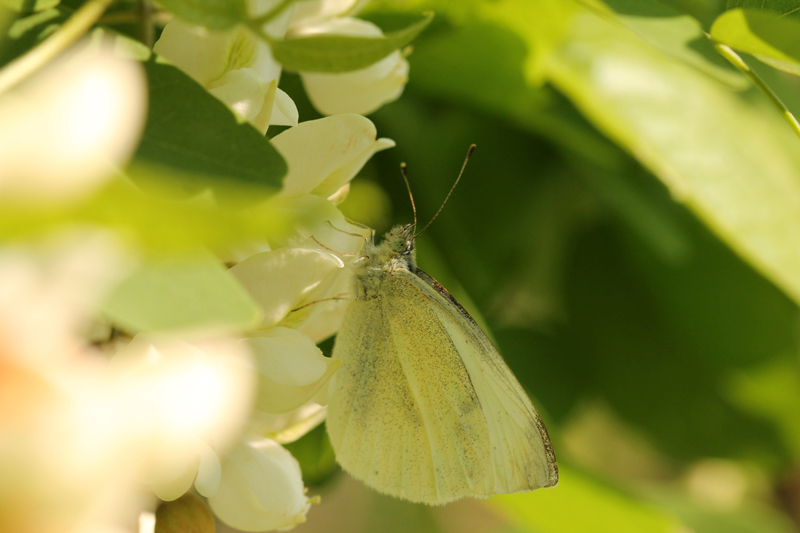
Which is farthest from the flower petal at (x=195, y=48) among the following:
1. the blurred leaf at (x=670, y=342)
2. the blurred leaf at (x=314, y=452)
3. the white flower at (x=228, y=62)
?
the blurred leaf at (x=670, y=342)

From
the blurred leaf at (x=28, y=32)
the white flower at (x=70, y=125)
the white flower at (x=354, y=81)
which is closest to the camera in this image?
the white flower at (x=70, y=125)

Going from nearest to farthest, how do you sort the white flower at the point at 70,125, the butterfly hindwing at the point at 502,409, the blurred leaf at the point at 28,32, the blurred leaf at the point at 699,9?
1. the white flower at the point at 70,125
2. the blurred leaf at the point at 28,32
3. the butterfly hindwing at the point at 502,409
4. the blurred leaf at the point at 699,9

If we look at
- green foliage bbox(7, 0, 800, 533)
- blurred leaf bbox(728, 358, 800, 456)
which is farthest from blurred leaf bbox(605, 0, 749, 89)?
blurred leaf bbox(728, 358, 800, 456)

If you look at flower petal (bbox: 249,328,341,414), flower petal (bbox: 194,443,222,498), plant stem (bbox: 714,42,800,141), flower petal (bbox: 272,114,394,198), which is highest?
plant stem (bbox: 714,42,800,141)

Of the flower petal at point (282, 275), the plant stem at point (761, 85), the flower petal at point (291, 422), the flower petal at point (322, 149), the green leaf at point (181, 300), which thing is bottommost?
the flower petal at point (291, 422)

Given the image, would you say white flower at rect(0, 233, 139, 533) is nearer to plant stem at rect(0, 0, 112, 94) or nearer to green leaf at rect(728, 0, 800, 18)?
plant stem at rect(0, 0, 112, 94)

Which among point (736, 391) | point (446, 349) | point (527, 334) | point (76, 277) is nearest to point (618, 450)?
point (736, 391)

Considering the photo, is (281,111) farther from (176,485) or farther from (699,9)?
(699,9)

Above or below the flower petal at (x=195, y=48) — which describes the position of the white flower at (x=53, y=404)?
below

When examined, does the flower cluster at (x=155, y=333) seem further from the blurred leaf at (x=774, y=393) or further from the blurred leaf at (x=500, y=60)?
the blurred leaf at (x=774, y=393)
